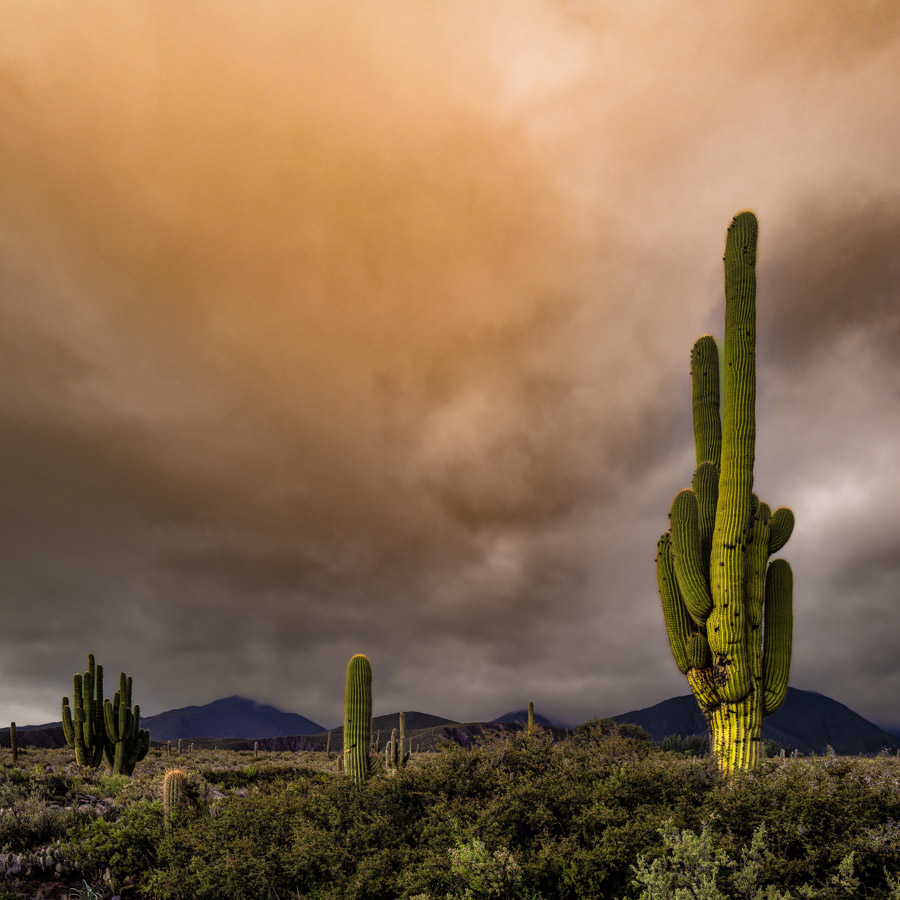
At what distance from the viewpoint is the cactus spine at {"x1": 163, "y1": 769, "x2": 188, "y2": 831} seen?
12413 mm

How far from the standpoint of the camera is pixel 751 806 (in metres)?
8.07

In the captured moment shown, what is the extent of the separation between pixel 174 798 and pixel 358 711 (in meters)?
4.04

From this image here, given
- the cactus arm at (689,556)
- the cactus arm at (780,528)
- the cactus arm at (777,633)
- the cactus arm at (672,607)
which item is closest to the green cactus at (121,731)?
the cactus arm at (672,607)

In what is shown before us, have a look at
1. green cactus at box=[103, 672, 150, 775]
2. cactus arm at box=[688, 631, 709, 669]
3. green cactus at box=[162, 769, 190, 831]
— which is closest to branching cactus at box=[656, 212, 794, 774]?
cactus arm at box=[688, 631, 709, 669]

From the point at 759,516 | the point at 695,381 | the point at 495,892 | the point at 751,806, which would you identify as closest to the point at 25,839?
the point at 495,892

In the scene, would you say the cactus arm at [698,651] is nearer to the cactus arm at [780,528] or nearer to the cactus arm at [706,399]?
the cactus arm at [780,528]

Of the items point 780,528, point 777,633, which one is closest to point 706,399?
point 780,528

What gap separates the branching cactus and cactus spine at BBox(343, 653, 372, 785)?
23.0 ft

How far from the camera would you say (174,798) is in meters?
13.0

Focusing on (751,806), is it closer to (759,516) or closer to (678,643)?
(678,643)

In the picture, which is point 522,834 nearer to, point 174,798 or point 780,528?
point 174,798

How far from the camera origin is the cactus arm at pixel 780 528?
13.9 m

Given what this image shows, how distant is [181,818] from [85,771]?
534 inches

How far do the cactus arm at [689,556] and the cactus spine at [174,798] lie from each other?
11201 mm
